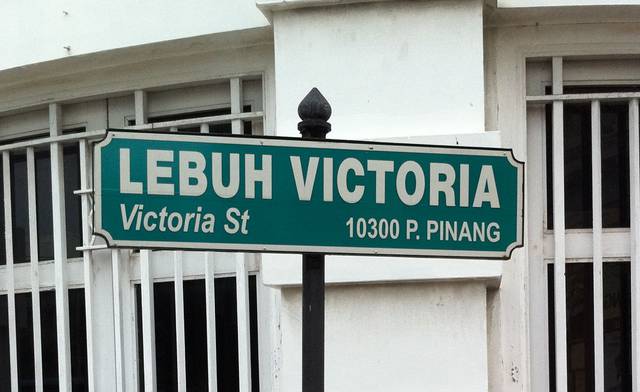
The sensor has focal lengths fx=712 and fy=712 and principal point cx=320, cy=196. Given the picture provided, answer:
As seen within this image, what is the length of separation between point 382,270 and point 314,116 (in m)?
1.39

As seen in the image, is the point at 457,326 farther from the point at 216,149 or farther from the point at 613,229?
the point at 216,149

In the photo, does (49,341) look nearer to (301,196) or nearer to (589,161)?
(301,196)

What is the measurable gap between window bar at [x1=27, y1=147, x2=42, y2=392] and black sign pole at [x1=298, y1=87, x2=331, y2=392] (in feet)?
9.21

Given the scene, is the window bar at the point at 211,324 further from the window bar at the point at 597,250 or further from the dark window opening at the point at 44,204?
the window bar at the point at 597,250

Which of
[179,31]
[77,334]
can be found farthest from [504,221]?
[77,334]

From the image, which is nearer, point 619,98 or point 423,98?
point 423,98

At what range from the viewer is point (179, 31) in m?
3.61

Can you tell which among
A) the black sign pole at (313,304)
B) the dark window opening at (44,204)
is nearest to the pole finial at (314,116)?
the black sign pole at (313,304)

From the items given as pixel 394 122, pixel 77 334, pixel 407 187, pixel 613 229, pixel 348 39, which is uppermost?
pixel 348 39

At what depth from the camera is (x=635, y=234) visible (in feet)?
11.7

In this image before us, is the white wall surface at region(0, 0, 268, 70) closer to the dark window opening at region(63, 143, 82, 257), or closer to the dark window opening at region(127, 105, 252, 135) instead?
the dark window opening at region(127, 105, 252, 135)

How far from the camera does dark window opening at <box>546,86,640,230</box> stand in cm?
366

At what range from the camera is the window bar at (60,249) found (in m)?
4.12

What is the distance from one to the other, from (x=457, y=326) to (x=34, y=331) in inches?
99.7
